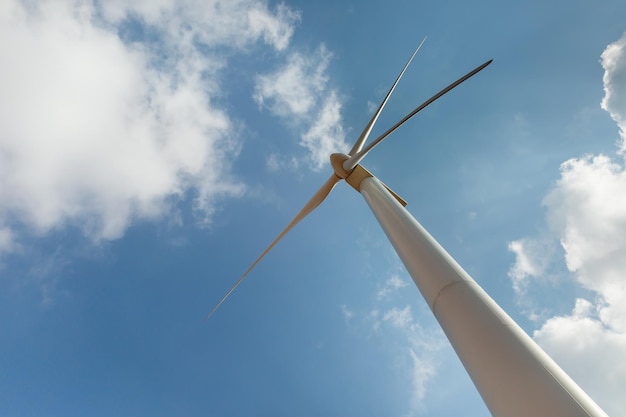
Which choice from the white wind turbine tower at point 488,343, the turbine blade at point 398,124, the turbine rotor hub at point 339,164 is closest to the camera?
the white wind turbine tower at point 488,343

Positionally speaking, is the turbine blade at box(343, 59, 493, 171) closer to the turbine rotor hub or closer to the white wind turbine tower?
the turbine rotor hub

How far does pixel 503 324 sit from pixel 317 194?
14546 mm

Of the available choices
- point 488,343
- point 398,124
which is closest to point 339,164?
point 398,124

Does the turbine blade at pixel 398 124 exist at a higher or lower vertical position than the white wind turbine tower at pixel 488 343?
higher

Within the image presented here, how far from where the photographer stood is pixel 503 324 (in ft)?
22.4

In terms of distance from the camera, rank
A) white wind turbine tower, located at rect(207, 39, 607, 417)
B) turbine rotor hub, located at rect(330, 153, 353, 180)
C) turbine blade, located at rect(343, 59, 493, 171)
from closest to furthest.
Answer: white wind turbine tower, located at rect(207, 39, 607, 417) < turbine blade, located at rect(343, 59, 493, 171) < turbine rotor hub, located at rect(330, 153, 353, 180)

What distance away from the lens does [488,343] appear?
21.4ft

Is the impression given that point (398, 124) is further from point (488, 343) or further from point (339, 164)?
point (488, 343)

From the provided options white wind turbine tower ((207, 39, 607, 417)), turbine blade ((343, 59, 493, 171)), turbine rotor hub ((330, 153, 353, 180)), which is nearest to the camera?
white wind turbine tower ((207, 39, 607, 417))

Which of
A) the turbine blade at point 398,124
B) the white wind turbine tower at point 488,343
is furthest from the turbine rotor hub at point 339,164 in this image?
the white wind turbine tower at point 488,343

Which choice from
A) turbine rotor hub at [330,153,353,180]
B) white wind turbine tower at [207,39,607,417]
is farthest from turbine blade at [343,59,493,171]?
white wind turbine tower at [207,39,607,417]

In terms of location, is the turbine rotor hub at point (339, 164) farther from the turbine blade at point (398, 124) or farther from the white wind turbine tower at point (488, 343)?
the white wind turbine tower at point (488, 343)

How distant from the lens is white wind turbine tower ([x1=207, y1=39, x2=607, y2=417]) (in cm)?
539

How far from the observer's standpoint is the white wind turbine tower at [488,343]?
5.39 m
